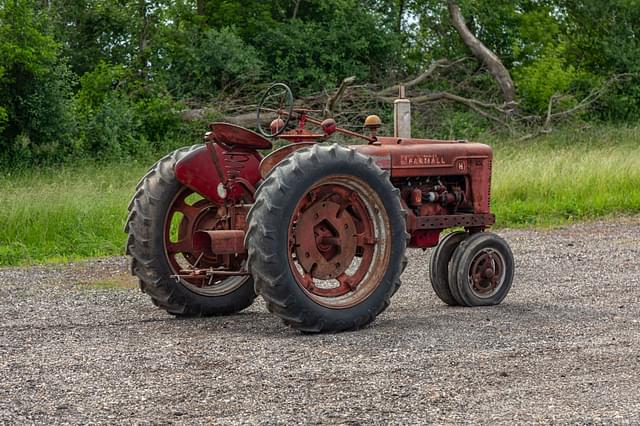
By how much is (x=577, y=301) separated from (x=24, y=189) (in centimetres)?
923

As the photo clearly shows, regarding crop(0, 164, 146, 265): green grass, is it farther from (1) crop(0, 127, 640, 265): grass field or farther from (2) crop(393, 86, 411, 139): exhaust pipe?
(2) crop(393, 86, 411, 139): exhaust pipe

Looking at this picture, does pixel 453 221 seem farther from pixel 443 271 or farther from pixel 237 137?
pixel 237 137

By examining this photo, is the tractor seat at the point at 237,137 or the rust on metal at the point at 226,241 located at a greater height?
the tractor seat at the point at 237,137

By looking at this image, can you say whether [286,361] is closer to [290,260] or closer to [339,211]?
[290,260]

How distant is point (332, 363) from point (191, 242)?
7.43ft

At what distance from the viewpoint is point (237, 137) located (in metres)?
8.30

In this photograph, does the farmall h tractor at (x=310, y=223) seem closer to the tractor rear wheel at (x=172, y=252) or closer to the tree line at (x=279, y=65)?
the tractor rear wheel at (x=172, y=252)

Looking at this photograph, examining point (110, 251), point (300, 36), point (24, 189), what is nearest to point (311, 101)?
point (300, 36)

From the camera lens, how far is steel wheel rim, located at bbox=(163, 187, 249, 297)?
27.9 feet

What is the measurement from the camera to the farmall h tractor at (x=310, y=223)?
298 inches

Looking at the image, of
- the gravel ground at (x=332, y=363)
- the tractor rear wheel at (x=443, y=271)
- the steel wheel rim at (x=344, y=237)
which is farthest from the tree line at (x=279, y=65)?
the steel wheel rim at (x=344, y=237)

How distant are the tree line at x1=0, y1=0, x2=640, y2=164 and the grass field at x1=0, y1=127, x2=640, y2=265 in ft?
6.73

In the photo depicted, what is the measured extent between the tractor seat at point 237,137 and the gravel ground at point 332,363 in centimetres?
132

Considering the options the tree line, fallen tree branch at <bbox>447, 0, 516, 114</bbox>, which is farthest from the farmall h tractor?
fallen tree branch at <bbox>447, 0, 516, 114</bbox>
